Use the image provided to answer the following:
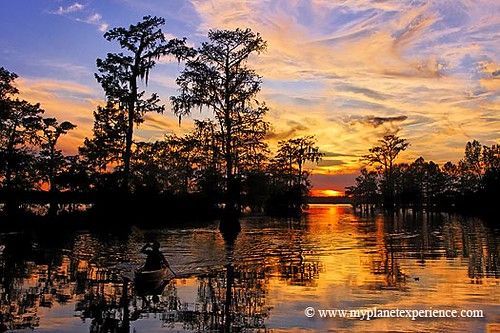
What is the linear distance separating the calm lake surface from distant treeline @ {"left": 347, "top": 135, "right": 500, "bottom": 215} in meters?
48.5

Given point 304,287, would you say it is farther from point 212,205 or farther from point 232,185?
point 212,205

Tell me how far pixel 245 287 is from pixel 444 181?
112 metres

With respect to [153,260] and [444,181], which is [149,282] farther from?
[444,181]

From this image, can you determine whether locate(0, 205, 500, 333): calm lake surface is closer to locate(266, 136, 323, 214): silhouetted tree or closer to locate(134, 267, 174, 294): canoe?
locate(134, 267, 174, 294): canoe

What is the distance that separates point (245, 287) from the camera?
15711mm

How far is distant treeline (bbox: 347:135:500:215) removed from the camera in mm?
72750

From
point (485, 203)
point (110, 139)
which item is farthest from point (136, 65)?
point (485, 203)

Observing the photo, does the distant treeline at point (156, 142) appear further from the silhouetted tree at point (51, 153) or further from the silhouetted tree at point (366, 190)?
the silhouetted tree at point (366, 190)

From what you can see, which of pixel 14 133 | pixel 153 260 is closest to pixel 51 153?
pixel 14 133

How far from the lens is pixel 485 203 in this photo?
71.6 meters

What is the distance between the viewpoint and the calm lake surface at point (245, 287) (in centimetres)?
1107

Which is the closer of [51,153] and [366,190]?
[51,153]
